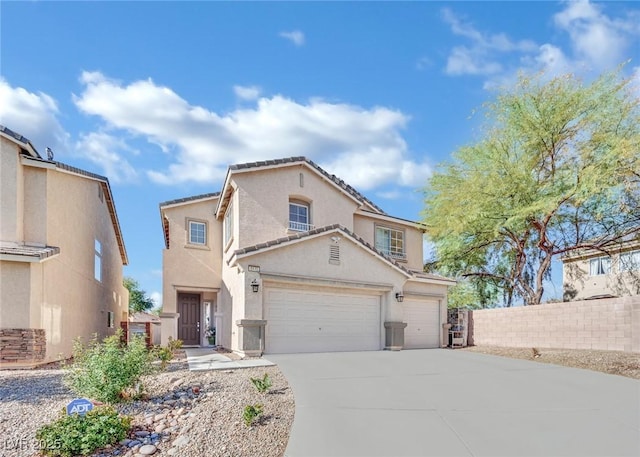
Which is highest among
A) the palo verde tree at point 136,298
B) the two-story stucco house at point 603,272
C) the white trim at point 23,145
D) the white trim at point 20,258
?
the white trim at point 23,145

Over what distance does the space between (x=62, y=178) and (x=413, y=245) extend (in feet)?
50.2

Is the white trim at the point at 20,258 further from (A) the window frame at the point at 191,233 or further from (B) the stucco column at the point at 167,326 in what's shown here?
(A) the window frame at the point at 191,233

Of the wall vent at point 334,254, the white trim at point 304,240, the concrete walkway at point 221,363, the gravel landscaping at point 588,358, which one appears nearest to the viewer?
the concrete walkway at point 221,363

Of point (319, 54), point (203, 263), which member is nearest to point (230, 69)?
point (319, 54)

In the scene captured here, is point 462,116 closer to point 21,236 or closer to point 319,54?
point 319,54

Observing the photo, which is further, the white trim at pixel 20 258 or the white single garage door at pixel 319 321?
the white single garage door at pixel 319 321

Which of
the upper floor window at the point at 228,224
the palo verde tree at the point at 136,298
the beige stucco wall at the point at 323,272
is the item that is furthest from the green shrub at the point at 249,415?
the palo verde tree at the point at 136,298

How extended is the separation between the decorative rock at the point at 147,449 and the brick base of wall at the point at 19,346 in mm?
7761

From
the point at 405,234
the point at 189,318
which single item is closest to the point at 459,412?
the point at 405,234

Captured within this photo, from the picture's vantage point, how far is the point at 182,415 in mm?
6438

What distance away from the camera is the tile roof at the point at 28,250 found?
10.8 meters

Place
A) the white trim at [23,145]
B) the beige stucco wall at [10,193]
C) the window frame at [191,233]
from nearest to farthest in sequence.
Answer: the beige stucco wall at [10,193] → the white trim at [23,145] → the window frame at [191,233]

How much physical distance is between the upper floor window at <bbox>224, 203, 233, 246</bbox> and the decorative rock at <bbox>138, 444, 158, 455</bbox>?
10274mm

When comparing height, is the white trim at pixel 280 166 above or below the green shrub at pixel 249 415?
above
